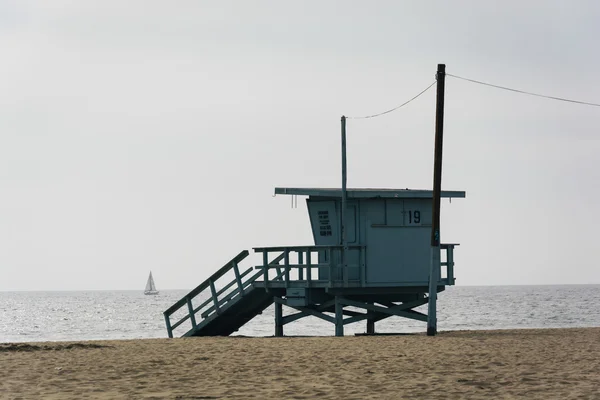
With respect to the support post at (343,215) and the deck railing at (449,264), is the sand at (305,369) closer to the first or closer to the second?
the support post at (343,215)

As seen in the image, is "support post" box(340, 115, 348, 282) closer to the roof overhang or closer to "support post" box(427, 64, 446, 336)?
the roof overhang

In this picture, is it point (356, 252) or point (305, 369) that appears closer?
point (305, 369)

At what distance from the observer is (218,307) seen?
32.3m

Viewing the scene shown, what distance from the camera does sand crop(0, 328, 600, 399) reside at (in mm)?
15516

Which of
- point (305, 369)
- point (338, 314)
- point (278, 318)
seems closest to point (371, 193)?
point (338, 314)

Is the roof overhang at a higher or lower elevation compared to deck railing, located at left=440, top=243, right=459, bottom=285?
higher

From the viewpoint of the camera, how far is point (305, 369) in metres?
18.4

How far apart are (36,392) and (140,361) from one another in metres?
4.53

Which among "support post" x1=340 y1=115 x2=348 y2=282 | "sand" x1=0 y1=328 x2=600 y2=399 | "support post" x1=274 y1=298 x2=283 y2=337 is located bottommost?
"support post" x1=274 y1=298 x2=283 y2=337

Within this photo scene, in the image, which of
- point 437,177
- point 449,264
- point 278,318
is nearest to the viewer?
point 437,177

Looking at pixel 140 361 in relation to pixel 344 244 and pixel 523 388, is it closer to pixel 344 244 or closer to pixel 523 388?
pixel 523 388

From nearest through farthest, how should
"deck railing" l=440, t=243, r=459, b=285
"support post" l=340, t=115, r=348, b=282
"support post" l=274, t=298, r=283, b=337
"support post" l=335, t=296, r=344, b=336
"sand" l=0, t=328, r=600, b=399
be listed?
"sand" l=0, t=328, r=600, b=399
"support post" l=340, t=115, r=348, b=282
"support post" l=335, t=296, r=344, b=336
"deck railing" l=440, t=243, r=459, b=285
"support post" l=274, t=298, r=283, b=337

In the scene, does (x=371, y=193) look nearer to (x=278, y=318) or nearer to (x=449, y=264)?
(x=449, y=264)

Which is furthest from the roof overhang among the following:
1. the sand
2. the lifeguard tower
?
the sand
